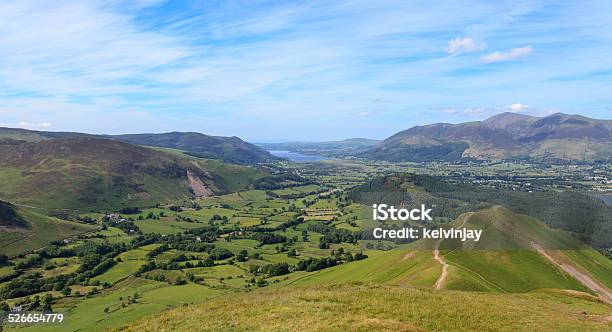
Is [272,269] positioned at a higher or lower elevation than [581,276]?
lower

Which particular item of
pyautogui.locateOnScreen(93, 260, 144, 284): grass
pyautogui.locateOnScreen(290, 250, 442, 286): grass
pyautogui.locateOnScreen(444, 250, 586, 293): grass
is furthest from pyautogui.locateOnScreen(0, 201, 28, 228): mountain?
pyautogui.locateOnScreen(444, 250, 586, 293): grass

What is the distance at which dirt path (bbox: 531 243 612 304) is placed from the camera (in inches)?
3605

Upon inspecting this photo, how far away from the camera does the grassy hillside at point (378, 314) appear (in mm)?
36500

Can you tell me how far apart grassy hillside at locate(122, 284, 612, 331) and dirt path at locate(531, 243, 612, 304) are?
49.3 m

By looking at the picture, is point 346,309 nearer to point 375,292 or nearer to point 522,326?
point 375,292

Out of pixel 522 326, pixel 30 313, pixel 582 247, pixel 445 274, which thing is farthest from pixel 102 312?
pixel 582 247

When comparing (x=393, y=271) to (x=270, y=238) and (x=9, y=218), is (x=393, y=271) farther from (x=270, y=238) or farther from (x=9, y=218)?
(x=9, y=218)

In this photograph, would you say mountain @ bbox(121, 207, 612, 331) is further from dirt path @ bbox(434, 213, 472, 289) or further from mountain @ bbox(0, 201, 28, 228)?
mountain @ bbox(0, 201, 28, 228)

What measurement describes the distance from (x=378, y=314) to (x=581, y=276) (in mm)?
79921

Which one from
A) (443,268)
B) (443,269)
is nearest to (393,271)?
(443,268)

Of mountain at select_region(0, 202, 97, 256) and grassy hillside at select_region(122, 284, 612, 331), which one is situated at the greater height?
grassy hillside at select_region(122, 284, 612, 331)

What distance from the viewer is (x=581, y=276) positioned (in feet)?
316

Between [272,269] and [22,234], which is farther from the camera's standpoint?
[22,234]

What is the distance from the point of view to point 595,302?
5950 cm
